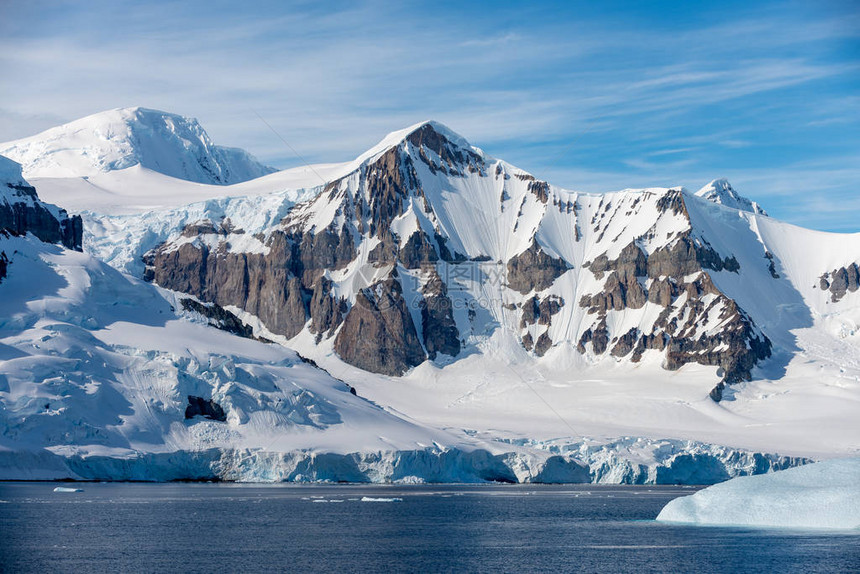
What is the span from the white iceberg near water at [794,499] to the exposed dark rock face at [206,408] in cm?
9047

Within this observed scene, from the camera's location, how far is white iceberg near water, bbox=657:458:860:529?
9519 centimetres

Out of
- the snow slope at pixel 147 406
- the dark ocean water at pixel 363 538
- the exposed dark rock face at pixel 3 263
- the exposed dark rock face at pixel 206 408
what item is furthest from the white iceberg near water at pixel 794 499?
the exposed dark rock face at pixel 3 263

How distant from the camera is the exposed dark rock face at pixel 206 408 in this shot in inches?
6939

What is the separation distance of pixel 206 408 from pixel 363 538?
80312 mm

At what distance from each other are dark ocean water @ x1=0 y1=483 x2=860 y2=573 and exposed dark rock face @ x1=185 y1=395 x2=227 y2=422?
26.6 meters

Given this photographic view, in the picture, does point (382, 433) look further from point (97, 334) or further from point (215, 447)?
point (97, 334)

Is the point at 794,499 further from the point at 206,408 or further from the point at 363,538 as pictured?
the point at 206,408

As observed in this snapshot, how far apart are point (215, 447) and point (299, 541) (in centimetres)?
7588

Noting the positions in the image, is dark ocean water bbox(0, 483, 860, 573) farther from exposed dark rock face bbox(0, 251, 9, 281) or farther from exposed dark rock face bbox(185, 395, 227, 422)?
exposed dark rock face bbox(0, 251, 9, 281)

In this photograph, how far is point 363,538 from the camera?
4028 inches

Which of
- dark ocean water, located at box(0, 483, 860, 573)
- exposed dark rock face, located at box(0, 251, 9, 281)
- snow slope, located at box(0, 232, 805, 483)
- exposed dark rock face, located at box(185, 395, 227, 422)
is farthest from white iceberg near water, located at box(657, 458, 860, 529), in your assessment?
exposed dark rock face, located at box(0, 251, 9, 281)

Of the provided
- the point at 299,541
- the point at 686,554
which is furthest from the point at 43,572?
the point at 686,554

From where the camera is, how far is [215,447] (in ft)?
561

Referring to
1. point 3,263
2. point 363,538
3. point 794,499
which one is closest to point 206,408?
point 3,263
